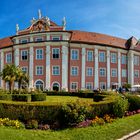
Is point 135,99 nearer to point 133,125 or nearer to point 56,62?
point 133,125

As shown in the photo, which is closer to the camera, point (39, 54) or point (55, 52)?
point (55, 52)

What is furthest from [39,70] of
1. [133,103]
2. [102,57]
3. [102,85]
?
[133,103]

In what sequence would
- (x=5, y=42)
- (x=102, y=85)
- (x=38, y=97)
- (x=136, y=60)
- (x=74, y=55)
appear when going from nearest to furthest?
(x=38, y=97) < (x=74, y=55) < (x=102, y=85) < (x=136, y=60) < (x=5, y=42)

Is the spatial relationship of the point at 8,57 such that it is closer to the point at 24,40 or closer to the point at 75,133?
the point at 24,40

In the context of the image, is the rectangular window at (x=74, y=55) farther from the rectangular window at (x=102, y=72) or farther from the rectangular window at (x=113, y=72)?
the rectangular window at (x=113, y=72)

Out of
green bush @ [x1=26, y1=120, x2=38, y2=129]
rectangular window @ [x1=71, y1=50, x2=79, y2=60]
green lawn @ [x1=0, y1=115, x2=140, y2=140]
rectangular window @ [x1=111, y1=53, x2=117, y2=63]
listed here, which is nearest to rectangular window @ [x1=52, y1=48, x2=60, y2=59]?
rectangular window @ [x1=71, y1=50, x2=79, y2=60]

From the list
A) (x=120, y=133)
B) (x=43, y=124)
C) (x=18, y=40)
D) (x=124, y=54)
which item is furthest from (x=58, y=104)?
(x=124, y=54)

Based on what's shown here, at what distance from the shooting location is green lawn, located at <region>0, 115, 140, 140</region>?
12.1 meters

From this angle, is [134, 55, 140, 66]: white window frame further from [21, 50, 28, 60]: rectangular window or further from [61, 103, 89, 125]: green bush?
[61, 103, 89, 125]: green bush

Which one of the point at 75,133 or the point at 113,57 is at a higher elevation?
the point at 113,57

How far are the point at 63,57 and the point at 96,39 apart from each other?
9.00 m

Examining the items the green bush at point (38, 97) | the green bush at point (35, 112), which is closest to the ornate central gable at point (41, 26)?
the green bush at point (38, 97)

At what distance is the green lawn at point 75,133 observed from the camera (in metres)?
12.1

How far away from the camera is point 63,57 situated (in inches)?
2281
